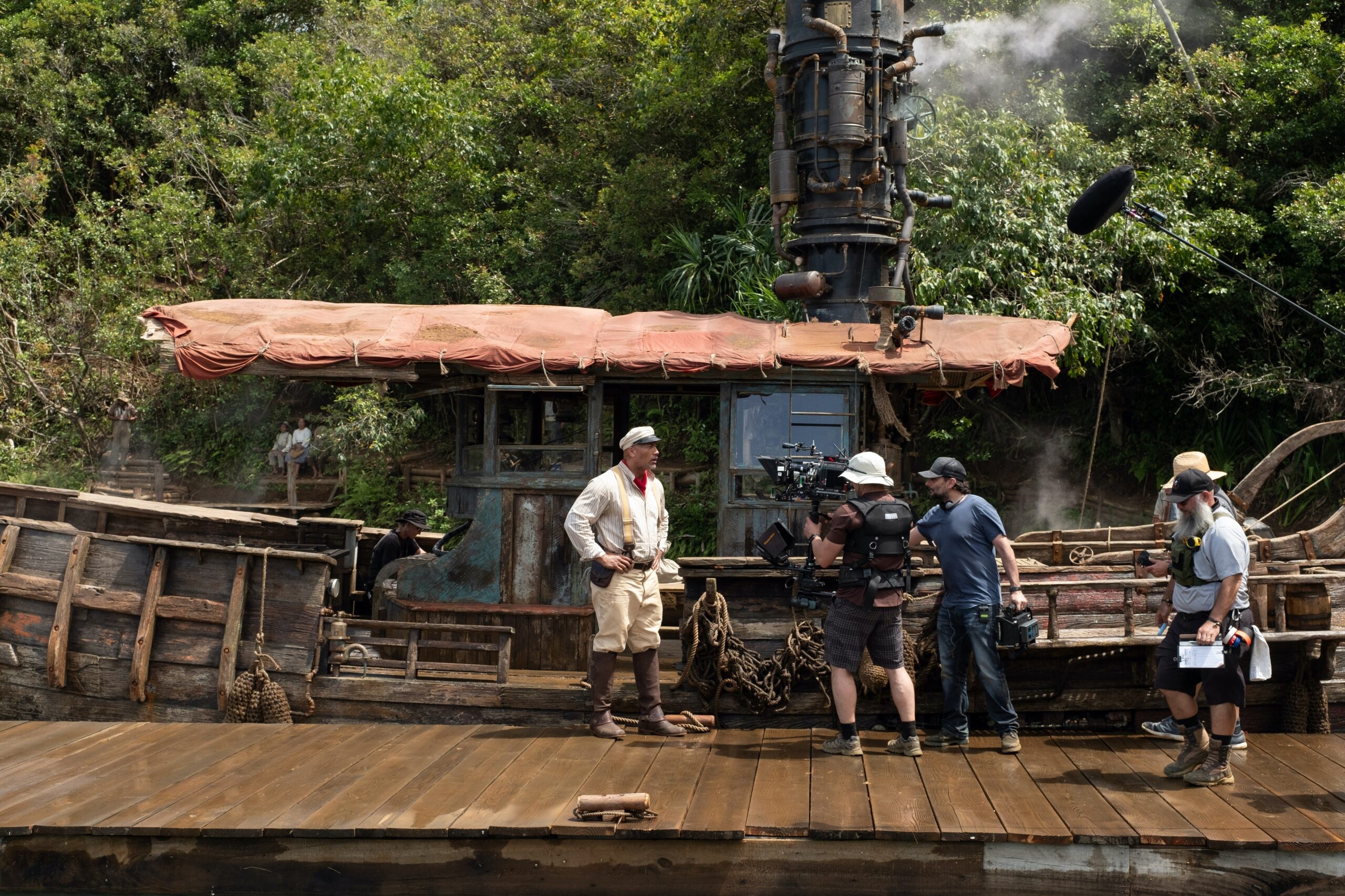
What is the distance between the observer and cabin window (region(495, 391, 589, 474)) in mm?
8406

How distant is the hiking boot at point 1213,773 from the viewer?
19.4 feet

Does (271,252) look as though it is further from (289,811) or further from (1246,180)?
(289,811)

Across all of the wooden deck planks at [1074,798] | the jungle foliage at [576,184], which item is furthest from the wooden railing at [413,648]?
the jungle foliage at [576,184]

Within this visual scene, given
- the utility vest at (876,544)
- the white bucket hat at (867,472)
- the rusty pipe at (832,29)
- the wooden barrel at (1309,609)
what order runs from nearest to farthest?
the utility vest at (876,544) < the white bucket hat at (867,472) < the wooden barrel at (1309,609) < the rusty pipe at (832,29)

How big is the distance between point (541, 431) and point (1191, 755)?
4.94 m

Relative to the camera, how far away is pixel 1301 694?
281 inches

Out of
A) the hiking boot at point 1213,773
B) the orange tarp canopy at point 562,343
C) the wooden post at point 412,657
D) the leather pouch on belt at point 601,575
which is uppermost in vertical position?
the orange tarp canopy at point 562,343

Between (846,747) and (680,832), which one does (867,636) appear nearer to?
(846,747)

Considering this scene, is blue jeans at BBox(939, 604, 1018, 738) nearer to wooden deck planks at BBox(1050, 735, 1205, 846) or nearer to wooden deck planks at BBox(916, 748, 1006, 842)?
wooden deck planks at BBox(916, 748, 1006, 842)

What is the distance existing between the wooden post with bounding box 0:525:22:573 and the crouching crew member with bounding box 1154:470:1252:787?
7.26m

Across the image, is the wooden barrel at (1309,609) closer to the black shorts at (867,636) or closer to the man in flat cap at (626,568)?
the black shorts at (867,636)

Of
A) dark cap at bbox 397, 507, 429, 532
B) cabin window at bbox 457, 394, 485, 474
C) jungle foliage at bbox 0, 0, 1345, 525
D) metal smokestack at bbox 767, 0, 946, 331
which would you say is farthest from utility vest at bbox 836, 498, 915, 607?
jungle foliage at bbox 0, 0, 1345, 525

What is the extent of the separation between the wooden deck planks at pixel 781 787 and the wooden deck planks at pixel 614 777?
508 mm

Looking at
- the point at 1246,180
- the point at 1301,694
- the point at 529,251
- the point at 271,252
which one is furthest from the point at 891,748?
the point at 271,252
